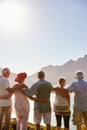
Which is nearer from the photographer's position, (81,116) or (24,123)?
(24,123)

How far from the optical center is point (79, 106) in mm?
10883

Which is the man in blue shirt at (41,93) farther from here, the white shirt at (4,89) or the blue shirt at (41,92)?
the white shirt at (4,89)

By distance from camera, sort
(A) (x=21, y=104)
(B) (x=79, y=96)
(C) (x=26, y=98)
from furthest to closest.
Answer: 1. (B) (x=79, y=96)
2. (C) (x=26, y=98)
3. (A) (x=21, y=104)

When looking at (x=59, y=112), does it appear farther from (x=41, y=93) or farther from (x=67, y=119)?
(x=41, y=93)

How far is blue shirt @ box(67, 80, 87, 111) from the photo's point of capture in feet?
35.7

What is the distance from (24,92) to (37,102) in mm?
562

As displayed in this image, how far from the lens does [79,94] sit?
10.9 meters

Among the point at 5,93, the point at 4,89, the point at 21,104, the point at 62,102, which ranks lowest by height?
the point at 21,104

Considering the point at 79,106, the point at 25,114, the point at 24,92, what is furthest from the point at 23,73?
the point at 79,106

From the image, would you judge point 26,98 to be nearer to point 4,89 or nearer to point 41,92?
point 41,92

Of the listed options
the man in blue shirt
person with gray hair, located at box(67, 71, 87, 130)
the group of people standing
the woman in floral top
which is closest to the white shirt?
the group of people standing

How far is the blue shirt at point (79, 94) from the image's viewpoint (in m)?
10.9

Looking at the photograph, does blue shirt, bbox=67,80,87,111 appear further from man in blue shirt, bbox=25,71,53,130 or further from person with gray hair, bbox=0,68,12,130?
person with gray hair, bbox=0,68,12,130

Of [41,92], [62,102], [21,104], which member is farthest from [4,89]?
[62,102]
